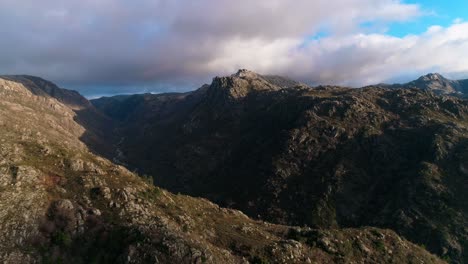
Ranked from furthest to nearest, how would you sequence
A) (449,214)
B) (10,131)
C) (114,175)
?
(449,214), (10,131), (114,175)

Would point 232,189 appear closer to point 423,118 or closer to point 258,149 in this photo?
point 258,149

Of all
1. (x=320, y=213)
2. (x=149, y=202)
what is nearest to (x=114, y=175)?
(x=149, y=202)

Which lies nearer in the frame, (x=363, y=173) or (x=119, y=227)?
(x=119, y=227)

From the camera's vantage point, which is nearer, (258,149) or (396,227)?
(396,227)

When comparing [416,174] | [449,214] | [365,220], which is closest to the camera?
[449,214]

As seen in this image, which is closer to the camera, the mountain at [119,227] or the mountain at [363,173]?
the mountain at [119,227]

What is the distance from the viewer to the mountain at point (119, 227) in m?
47.2

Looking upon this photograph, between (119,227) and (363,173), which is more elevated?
(119,227)

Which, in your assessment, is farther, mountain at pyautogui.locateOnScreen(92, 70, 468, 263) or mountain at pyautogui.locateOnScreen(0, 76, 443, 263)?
mountain at pyautogui.locateOnScreen(92, 70, 468, 263)

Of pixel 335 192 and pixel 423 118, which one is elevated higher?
pixel 423 118

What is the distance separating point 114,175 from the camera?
67.2m

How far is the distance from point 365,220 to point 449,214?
2615 cm

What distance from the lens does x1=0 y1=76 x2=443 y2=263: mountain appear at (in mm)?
47188

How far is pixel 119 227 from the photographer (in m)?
51.5
